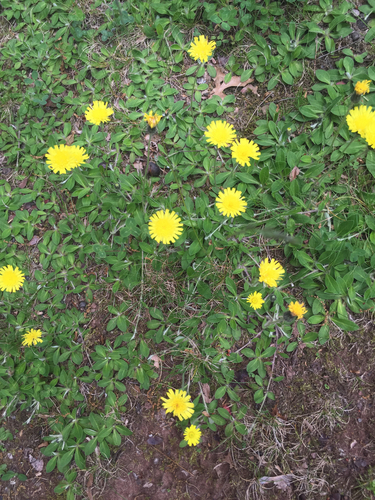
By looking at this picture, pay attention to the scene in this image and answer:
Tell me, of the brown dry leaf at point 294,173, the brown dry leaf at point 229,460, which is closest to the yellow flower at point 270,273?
the brown dry leaf at point 294,173

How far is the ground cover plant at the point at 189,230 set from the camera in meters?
2.51

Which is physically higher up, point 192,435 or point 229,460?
point 192,435

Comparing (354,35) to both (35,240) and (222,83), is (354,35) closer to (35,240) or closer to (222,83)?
(222,83)

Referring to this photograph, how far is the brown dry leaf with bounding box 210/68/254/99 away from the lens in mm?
2941

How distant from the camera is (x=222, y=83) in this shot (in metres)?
2.97

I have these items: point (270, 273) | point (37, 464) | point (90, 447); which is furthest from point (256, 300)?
point (37, 464)

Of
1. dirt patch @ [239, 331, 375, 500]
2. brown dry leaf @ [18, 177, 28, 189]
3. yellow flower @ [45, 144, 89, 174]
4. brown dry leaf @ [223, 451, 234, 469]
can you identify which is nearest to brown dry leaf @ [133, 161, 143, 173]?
yellow flower @ [45, 144, 89, 174]

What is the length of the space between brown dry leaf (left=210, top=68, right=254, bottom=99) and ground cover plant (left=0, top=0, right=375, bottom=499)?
19 millimetres

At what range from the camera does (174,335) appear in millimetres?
2631

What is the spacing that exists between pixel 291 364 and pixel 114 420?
1480 mm

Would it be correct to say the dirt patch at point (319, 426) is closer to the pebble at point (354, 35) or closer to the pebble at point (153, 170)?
the pebble at point (153, 170)

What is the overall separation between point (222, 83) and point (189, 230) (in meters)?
1.45

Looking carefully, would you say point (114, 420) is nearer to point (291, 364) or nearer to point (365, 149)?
point (291, 364)

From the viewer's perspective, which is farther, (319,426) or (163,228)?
(319,426)
